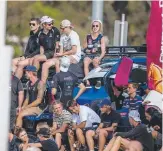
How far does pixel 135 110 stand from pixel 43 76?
6.88ft

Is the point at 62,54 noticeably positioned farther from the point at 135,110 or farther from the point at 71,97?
the point at 135,110

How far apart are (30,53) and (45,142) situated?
2858 millimetres

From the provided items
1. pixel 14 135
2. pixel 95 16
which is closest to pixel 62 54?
pixel 14 135

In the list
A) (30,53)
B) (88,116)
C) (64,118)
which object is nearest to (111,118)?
(88,116)

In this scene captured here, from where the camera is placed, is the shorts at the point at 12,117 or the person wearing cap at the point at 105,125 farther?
the shorts at the point at 12,117

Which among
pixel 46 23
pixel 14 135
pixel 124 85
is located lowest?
pixel 14 135

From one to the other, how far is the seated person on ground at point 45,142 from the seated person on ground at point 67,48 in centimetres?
154

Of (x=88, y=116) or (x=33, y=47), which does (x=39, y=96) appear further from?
(x=33, y=47)

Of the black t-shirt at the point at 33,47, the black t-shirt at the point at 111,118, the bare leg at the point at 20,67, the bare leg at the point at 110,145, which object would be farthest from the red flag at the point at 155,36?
the black t-shirt at the point at 33,47

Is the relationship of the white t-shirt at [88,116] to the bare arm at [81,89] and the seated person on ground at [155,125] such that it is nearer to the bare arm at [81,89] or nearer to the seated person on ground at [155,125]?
the bare arm at [81,89]

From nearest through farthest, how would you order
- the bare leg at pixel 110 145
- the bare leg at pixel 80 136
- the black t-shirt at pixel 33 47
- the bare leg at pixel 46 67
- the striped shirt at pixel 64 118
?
the bare leg at pixel 110 145
the bare leg at pixel 80 136
the striped shirt at pixel 64 118
the bare leg at pixel 46 67
the black t-shirt at pixel 33 47

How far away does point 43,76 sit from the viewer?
40.7 feet

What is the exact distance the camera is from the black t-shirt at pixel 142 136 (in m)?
10.2

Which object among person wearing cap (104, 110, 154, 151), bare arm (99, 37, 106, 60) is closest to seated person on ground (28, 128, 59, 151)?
person wearing cap (104, 110, 154, 151)
